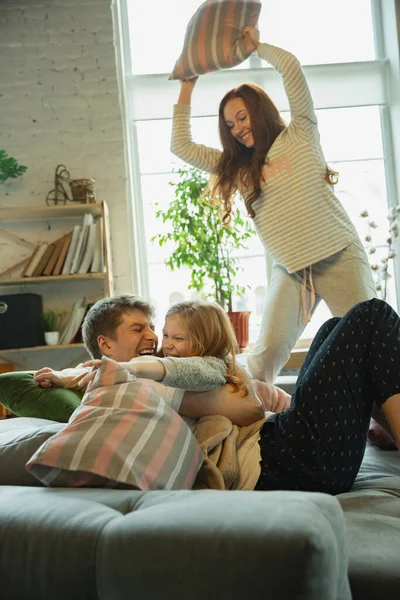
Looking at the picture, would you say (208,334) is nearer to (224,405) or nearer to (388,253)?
(224,405)

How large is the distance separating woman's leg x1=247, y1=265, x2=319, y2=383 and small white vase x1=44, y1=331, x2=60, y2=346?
5.90 ft

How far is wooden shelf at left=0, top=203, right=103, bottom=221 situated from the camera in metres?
4.32

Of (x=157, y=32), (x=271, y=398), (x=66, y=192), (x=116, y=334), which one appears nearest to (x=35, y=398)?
(x=116, y=334)

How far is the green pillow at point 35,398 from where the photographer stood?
71.4 inches

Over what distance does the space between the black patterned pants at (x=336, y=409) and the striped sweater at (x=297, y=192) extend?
43.2 inches

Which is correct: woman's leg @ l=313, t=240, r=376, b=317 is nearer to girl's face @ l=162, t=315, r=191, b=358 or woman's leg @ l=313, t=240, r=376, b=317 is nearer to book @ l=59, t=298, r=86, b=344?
girl's face @ l=162, t=315, r=191, b=358

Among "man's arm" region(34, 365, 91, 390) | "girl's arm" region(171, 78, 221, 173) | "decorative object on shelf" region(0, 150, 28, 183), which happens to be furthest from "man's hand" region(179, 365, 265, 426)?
"decorative object on shelf" region(0, 150, 28, 183)

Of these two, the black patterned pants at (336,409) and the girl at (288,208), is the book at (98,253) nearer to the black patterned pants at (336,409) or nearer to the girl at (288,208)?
the girl at (288,208)

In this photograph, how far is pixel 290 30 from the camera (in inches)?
200

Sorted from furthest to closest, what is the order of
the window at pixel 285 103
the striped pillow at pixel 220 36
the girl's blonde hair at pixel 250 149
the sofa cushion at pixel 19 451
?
the window at pixel 285 103, the striped pillow at pixel 220 36, the girl's blonde hair at pixel 250 149, the sofa cushion at pixel 19 451

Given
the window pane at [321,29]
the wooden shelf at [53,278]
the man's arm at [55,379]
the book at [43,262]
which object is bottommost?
the man's arm at [55,379]

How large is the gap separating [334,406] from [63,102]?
12.0 ft

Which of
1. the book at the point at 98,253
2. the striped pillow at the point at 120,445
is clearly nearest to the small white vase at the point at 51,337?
the book at the point at 98,253

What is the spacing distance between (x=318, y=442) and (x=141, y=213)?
11.5ft
